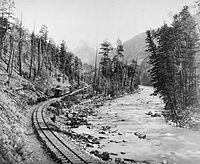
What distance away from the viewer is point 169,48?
88.1ft

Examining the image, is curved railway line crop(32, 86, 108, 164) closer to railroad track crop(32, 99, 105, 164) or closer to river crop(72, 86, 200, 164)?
railroad track crop(32, 99, 105, 164)

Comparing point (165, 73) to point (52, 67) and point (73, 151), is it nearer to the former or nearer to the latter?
point (73, 151)

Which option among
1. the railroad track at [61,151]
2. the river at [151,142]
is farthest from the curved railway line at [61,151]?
the river at [151,142]

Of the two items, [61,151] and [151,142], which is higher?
[61,151]

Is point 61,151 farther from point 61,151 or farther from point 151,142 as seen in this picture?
point 151,142

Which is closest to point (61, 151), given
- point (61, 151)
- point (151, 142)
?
point (61, 151)

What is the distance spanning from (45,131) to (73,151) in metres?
5.30

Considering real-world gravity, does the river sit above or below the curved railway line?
below

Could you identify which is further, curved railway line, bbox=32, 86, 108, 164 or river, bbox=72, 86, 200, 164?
river, bbox=72, 86, 200, 164

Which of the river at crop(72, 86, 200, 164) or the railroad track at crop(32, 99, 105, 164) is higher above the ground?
the railroad track at crop(32, 99, 105, 164)

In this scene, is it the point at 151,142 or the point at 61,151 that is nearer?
the point at 61,151

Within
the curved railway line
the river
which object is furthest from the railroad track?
the river

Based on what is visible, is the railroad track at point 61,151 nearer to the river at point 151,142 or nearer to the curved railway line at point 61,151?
the curved railway line at point 61,151

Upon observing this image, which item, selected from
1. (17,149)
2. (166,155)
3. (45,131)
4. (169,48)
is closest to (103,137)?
(45,131)
